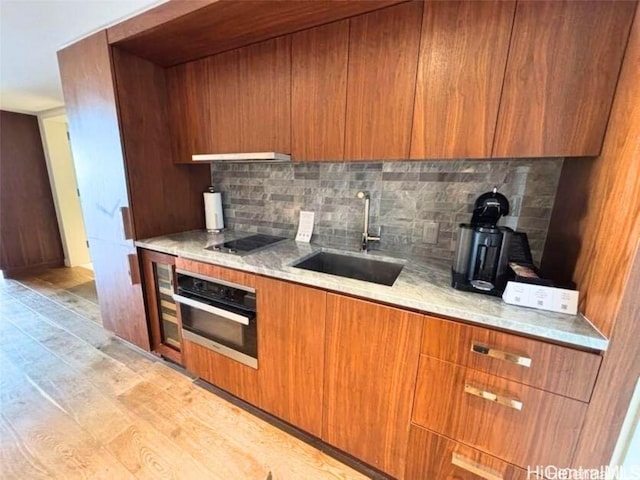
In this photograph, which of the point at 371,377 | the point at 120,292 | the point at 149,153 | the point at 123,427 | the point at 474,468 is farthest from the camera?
the point at 120,292

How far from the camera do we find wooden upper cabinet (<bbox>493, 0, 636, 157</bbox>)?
34.9 inches

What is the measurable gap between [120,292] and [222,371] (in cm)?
115

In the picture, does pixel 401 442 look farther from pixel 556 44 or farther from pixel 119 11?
pixel 119 11

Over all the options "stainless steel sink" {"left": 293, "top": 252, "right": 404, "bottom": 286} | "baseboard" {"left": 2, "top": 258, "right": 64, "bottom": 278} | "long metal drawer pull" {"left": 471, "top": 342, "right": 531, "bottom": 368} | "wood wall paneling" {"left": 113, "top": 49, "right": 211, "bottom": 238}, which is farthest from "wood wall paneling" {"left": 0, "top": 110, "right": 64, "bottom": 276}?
"long metal drawer pull" {"left": 471, "top": 342, "right": 531, "bottom": 368}

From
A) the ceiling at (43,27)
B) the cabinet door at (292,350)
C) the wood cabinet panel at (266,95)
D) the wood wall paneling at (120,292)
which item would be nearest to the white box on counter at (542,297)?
the cabinet door at (292,350)

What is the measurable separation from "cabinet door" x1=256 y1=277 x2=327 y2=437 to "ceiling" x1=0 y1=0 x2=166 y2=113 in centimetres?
165

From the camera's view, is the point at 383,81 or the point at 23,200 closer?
the point at 383,81

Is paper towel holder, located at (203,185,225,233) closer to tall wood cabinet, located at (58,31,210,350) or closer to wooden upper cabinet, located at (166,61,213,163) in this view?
tall wood cabinet, located at (58,31,210,350)

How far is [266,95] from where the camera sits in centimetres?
153

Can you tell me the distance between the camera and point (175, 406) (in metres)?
1.63

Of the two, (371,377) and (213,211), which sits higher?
(213,211)

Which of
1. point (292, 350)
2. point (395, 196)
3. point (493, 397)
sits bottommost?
point (292, 350)

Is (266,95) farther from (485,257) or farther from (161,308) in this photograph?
(161,308)

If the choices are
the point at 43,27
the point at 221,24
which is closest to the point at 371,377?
the point at 221,24
